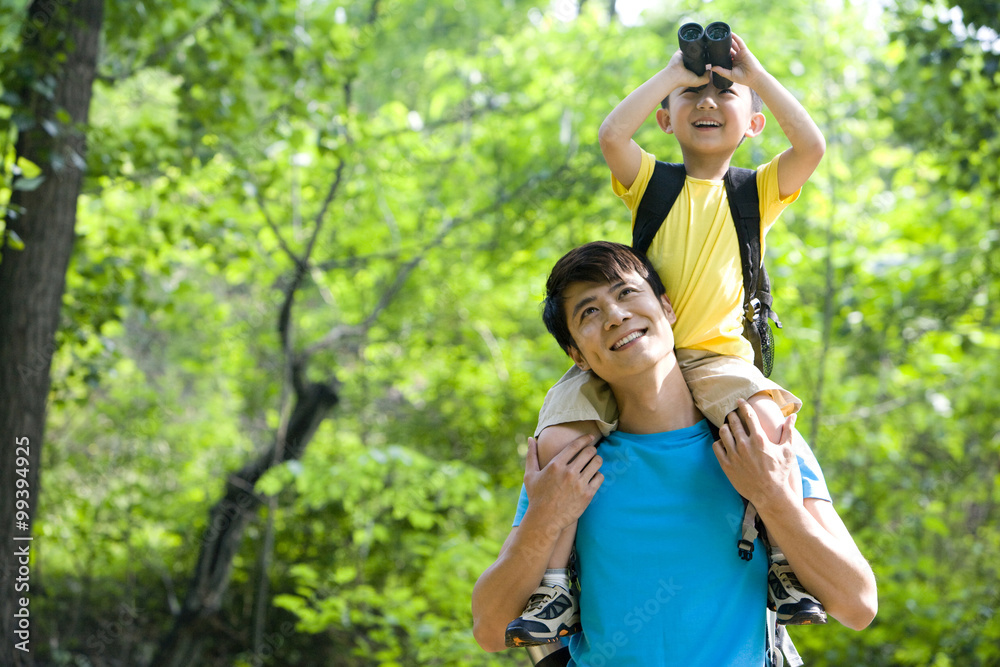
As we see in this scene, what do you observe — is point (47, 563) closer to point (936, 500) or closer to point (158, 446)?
point (158, 446)

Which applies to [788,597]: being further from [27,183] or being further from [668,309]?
[27,183]

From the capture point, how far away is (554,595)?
1310 millimetres

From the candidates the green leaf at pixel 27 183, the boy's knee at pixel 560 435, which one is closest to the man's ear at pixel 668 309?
the boy's knee at pixel 560 435

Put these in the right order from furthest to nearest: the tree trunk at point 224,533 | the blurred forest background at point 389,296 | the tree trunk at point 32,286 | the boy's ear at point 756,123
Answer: the tree trunk at point 224,533, the blurred forest background at point 389,296, the tree trunk at point 32,286, the boy's ear at point 756,123

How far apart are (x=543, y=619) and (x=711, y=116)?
89 cm

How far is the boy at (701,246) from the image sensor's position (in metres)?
1.28

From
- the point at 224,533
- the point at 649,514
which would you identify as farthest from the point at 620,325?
the point at 224,533

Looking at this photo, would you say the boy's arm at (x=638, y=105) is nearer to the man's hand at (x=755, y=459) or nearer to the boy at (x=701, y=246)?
the boy at (x=701, y=246)

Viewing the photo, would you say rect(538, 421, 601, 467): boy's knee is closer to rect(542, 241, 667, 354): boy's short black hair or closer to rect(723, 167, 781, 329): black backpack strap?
rect(542, 241, 667, 354): boy's short black hair

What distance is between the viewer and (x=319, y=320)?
6078mm

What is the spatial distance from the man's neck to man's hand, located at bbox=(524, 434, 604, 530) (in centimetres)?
10

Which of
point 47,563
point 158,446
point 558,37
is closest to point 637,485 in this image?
point 558,37

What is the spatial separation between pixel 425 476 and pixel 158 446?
3137mm

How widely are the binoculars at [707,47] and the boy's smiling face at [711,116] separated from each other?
3 centimetres
